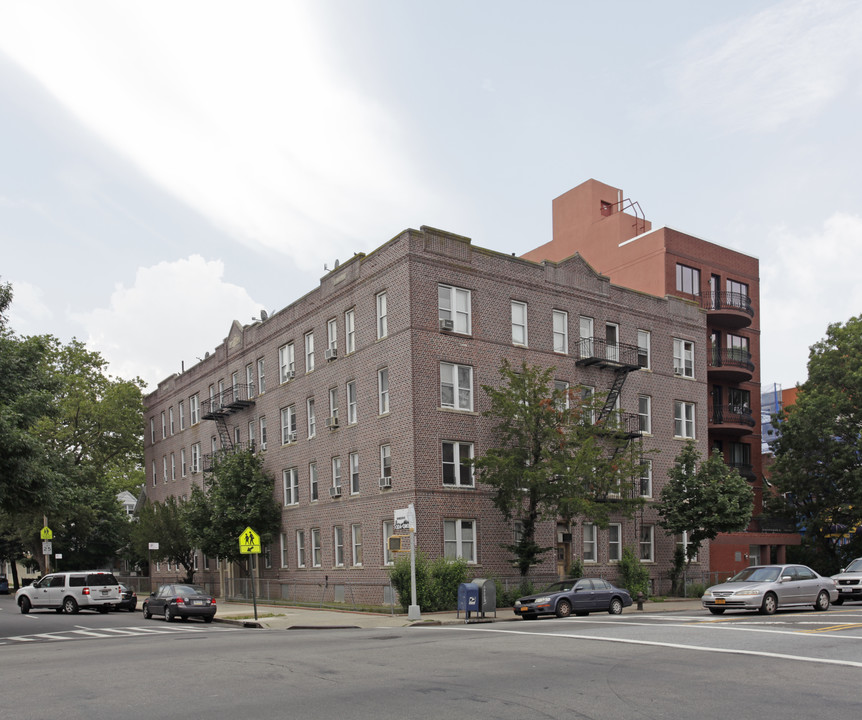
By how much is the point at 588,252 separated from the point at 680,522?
2006 centimetres

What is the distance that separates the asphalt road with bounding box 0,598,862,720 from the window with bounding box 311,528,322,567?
665 inches

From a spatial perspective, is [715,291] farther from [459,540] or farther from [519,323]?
[459,540]

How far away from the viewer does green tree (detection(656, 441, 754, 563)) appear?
36656mm

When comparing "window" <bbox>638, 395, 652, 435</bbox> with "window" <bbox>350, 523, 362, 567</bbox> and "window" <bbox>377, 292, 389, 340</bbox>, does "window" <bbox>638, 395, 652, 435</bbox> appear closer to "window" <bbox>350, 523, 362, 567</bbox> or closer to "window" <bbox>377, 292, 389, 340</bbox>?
"window" <bbox>377, 292, 389, 340</bbox>

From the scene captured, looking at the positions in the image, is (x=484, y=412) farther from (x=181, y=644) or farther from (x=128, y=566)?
(x=128, y=566)

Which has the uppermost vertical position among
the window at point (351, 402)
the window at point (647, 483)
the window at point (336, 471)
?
the window at point (351, 402)

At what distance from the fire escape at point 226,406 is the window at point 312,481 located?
6.84 meters

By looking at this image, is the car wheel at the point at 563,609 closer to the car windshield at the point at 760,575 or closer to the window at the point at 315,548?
the car windshield at the point at 760,575

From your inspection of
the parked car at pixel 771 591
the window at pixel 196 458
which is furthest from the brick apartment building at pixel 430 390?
the parked car at pixel 771 591

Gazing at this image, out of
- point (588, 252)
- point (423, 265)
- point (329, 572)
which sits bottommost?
point (329, 572)

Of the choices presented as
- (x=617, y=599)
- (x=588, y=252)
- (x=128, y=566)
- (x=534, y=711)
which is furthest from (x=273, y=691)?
(x=128, y=566)

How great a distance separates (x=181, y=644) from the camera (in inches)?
800

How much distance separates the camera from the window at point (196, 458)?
53878 millimetres

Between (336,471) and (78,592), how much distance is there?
11.7m
